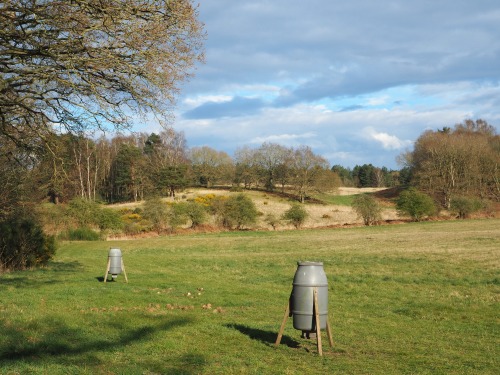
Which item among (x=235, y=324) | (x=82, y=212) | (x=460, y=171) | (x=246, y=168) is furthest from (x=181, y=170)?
(x=235, y=324)

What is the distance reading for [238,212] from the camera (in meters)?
62.9

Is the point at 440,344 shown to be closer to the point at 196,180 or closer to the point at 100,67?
the point at 100,67

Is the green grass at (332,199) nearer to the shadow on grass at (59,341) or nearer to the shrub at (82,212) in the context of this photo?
the shrub at (82,212)

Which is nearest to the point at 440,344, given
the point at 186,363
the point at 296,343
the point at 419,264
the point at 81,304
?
the point at 296,343

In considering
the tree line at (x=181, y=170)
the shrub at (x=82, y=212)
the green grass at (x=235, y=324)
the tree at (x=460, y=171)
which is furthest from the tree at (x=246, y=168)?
the green grass at (x=235, y=324)

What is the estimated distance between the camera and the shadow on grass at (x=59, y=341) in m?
7.43

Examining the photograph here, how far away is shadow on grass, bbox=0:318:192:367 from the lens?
7.43 m

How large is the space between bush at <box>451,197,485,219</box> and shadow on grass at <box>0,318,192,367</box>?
2581 inches

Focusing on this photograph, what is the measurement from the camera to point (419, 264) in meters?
24.4

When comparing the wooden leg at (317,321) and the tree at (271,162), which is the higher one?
the tree at (271,162)

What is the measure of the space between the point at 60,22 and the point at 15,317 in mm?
5935

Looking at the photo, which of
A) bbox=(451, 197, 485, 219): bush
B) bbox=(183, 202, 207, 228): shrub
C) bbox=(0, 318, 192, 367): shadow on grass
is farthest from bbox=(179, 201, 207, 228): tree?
bbox=(0, 318, 192, 367): shadow on grass

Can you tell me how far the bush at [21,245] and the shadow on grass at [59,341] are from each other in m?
11.2

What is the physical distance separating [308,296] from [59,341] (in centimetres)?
377
